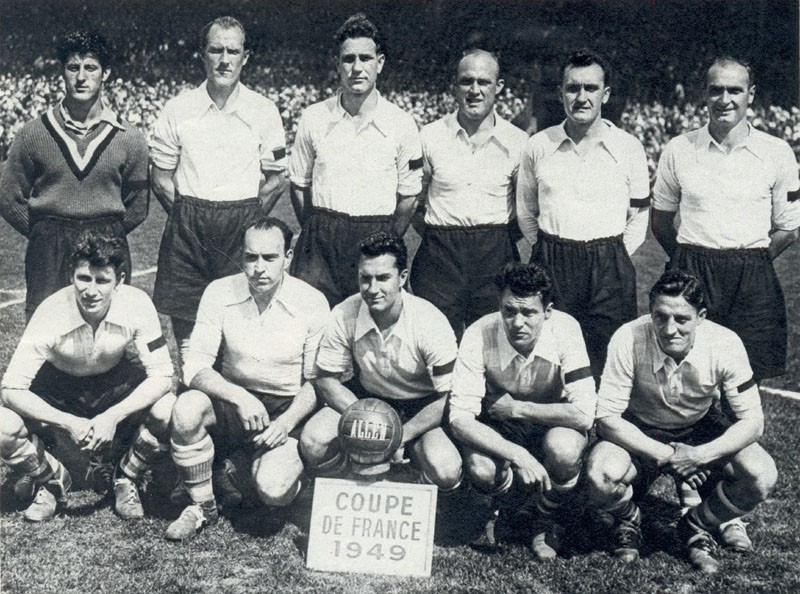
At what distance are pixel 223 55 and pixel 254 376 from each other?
172 centimetres

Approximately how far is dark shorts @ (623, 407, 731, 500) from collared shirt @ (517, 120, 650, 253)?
3.29ft

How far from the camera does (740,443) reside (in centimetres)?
416

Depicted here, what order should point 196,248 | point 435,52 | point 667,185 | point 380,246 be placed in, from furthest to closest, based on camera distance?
point 435,52
point 196,248
point 667,185
point 380,246

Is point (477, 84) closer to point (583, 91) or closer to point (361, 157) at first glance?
point (583, 91)

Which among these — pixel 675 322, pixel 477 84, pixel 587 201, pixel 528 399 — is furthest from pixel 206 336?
pixel 675 322

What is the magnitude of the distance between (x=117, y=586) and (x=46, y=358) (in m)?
1.23

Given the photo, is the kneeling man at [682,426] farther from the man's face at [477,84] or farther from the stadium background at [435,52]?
the stadium background at [435,52]

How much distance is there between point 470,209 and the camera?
Answer: 201 inches

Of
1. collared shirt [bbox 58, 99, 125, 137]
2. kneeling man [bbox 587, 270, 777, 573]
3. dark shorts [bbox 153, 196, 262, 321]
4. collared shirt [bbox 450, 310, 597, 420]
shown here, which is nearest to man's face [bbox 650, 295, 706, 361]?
kneeling man [bbox 587, 270, 777, 573]

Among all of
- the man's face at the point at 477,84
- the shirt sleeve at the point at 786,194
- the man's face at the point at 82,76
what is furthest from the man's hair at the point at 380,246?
the shirt sleeve at the point at 786,194

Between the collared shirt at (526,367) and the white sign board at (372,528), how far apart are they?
45 centimetres

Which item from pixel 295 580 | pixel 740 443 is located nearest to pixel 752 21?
pixel 740 443

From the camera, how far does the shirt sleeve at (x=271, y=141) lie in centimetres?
536

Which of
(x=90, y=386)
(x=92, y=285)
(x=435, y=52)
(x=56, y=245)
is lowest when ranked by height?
(x=90, y=386)
